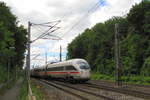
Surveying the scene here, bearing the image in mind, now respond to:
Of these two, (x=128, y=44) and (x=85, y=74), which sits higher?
(x=128, y=44)

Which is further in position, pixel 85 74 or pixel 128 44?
pixel 128 44

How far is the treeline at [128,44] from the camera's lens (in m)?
43.8

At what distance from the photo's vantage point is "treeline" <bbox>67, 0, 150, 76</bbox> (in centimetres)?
4384

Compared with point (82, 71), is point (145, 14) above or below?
above

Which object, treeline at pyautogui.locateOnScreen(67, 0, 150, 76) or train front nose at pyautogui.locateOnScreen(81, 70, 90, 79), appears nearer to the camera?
train front nose at pyautogui.locateOnScreen(81, 70, 90, 79)

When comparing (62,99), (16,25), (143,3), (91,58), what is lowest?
(62,99)

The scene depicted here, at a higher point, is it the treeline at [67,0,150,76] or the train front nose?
the treeline at [67,0,150,76]

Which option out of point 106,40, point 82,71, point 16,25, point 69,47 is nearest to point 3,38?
point 82,71

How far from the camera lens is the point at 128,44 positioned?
49.5 m

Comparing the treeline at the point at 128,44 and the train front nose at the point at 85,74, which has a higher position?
the treeline at the point at 128,44

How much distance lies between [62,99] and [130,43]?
31427 mm

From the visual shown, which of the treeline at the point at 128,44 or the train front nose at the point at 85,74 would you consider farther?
the treeline at the point at 128,44

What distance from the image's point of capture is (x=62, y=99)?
18828mm

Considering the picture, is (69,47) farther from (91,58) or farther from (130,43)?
(130,43)
